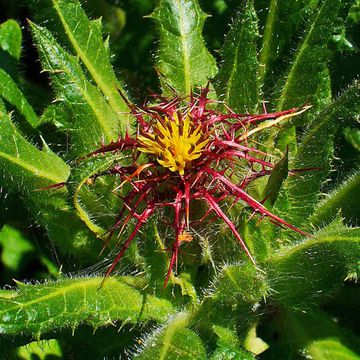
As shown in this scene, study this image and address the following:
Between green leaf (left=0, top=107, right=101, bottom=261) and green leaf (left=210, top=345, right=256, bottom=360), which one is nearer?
green leaf (left=210, top=345, right=256, bottom=360)

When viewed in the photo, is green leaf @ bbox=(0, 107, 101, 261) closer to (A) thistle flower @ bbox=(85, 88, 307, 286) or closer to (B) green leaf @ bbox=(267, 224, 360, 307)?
(A) thistle flower @ bbox=(85, 88, 307, 286)

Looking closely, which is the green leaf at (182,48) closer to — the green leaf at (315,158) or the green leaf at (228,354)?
the green leaf at (315,158)

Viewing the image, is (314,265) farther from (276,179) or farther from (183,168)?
(183,168)

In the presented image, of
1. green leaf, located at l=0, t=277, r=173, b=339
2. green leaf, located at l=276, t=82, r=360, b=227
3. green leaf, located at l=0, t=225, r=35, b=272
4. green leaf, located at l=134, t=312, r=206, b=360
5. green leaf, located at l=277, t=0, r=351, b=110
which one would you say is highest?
green leaf, located at l=277, t=0, r=351, b=110

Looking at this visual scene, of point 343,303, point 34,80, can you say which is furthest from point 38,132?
point 343,303

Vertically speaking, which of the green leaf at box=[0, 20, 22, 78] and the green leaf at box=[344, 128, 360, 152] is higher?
the green leaf at box=[0, 20, 22, 78]

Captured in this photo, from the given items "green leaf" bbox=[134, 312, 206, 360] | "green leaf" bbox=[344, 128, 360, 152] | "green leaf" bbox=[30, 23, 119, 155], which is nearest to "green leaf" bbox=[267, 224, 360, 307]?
"green leaf" bbox=[134, 312, 206, 360]
